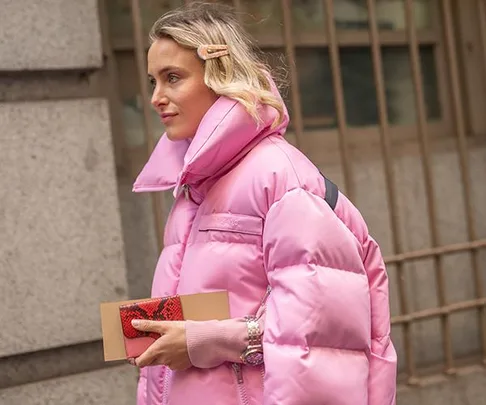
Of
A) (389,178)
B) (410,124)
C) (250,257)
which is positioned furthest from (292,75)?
(250,257)

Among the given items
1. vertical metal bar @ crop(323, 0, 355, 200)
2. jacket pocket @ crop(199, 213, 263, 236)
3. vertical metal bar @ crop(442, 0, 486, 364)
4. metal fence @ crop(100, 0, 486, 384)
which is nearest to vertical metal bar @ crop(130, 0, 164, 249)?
metal fence @ crop(100, 0, 486, 384)

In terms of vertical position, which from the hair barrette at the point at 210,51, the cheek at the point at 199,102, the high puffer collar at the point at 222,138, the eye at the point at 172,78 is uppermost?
the hair barrette at the point at 210,51

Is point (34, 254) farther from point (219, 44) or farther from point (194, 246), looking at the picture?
point (219, 44)

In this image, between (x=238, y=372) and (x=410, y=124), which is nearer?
(x=238, y=372)

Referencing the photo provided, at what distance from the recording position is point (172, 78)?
6.27ft

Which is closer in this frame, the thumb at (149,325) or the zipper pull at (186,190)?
the thumb at (149,325)

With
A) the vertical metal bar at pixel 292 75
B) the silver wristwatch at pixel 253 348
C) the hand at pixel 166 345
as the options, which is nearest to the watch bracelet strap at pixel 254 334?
the silver wristwatch at pixel 253 348

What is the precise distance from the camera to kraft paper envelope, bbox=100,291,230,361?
173cm

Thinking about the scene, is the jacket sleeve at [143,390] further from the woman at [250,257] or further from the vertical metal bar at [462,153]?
the vertical metal bar at [462,153]

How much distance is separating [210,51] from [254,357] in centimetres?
68

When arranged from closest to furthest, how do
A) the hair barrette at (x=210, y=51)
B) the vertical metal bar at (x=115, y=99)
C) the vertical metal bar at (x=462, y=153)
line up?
1. the hair barrette at (x=210, y=51)
2. the vertical metal bar at (x=115, y=99)
3. the vertical metal bar at (x=462, y=153)

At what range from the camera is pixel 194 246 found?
1.86m

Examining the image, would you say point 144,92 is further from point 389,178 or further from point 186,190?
point 389,178

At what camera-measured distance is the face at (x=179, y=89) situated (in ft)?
6.19
